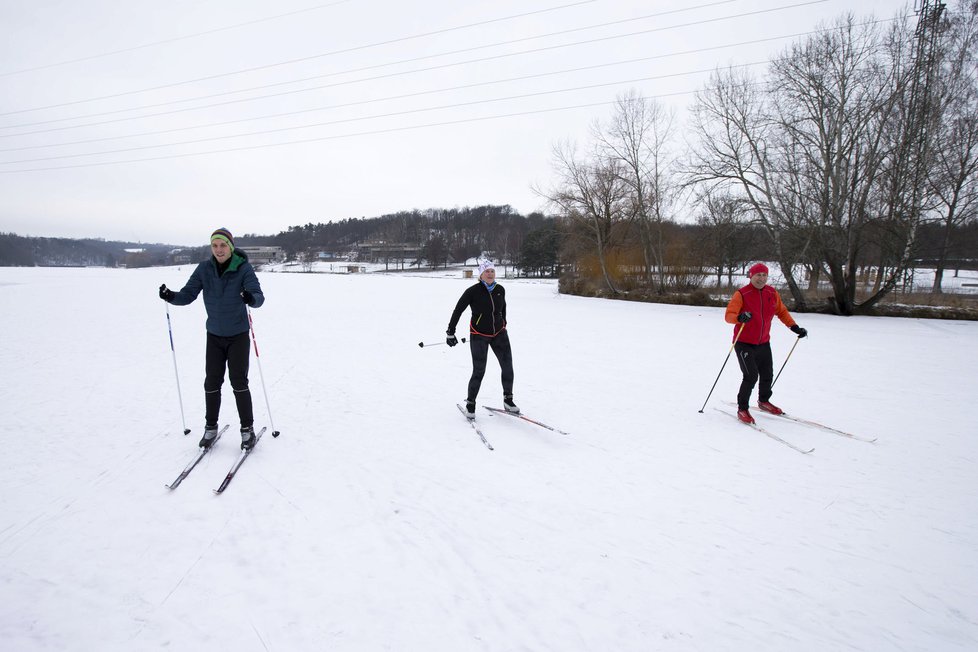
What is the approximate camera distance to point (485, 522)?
3309 millimetres

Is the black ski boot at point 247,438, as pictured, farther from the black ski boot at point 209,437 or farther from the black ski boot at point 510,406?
the black ski boot at point 510,406

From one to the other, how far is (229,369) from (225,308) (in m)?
0.60

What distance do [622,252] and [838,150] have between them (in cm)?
1260

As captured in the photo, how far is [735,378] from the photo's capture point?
7.76 meters

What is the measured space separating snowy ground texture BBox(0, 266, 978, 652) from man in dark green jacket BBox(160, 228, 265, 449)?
612mm

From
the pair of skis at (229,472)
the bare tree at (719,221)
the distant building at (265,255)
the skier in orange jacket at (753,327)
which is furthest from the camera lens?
the distant building at (265,255)

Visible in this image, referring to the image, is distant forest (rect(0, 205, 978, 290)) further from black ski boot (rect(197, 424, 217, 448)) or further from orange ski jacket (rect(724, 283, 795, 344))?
black ski boot (rect(197, 424, 217, 448))

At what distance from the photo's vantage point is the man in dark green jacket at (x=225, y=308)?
13.5ft

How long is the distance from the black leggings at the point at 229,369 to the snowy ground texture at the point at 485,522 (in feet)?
1.53

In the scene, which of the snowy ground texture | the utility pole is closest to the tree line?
the utility pole

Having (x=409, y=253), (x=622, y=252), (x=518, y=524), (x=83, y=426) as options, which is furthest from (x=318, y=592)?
(x=409, y=253)

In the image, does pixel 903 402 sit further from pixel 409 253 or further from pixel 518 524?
pixel 409 253

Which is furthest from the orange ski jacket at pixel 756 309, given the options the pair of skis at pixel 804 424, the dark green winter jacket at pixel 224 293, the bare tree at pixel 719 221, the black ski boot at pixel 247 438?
the bare tree at pixel 719 221

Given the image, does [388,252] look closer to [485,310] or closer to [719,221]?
[719,221]
